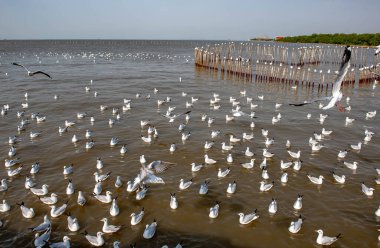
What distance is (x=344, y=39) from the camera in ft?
358

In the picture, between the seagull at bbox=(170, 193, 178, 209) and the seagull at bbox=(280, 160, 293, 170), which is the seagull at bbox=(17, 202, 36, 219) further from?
the seagull at bbox=(280, 160, 293, 170)

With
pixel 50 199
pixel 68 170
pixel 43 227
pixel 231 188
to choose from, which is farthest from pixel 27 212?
pixel 231 188

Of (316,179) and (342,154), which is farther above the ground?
(342,154)

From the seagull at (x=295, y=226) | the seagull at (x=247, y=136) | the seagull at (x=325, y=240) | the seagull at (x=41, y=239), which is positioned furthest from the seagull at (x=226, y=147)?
the seagull at (x=41, y=239)

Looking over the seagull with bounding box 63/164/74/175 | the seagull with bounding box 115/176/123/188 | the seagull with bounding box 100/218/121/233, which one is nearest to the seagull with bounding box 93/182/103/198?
the seagull with bounding box 115/176/123/188

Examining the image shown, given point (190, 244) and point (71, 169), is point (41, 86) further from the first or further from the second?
point (190, 244)

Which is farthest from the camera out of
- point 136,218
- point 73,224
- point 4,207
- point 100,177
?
point 100,177

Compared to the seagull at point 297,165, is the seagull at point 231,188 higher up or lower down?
lower down

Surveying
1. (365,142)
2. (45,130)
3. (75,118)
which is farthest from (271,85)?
(45,130)

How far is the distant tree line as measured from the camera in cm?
9569

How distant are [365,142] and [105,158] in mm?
15787

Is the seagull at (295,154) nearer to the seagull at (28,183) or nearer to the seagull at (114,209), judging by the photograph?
the seagull at (114,209)

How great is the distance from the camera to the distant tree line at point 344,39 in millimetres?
95688

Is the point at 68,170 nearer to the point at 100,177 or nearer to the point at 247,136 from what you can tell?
the point at 100,177
